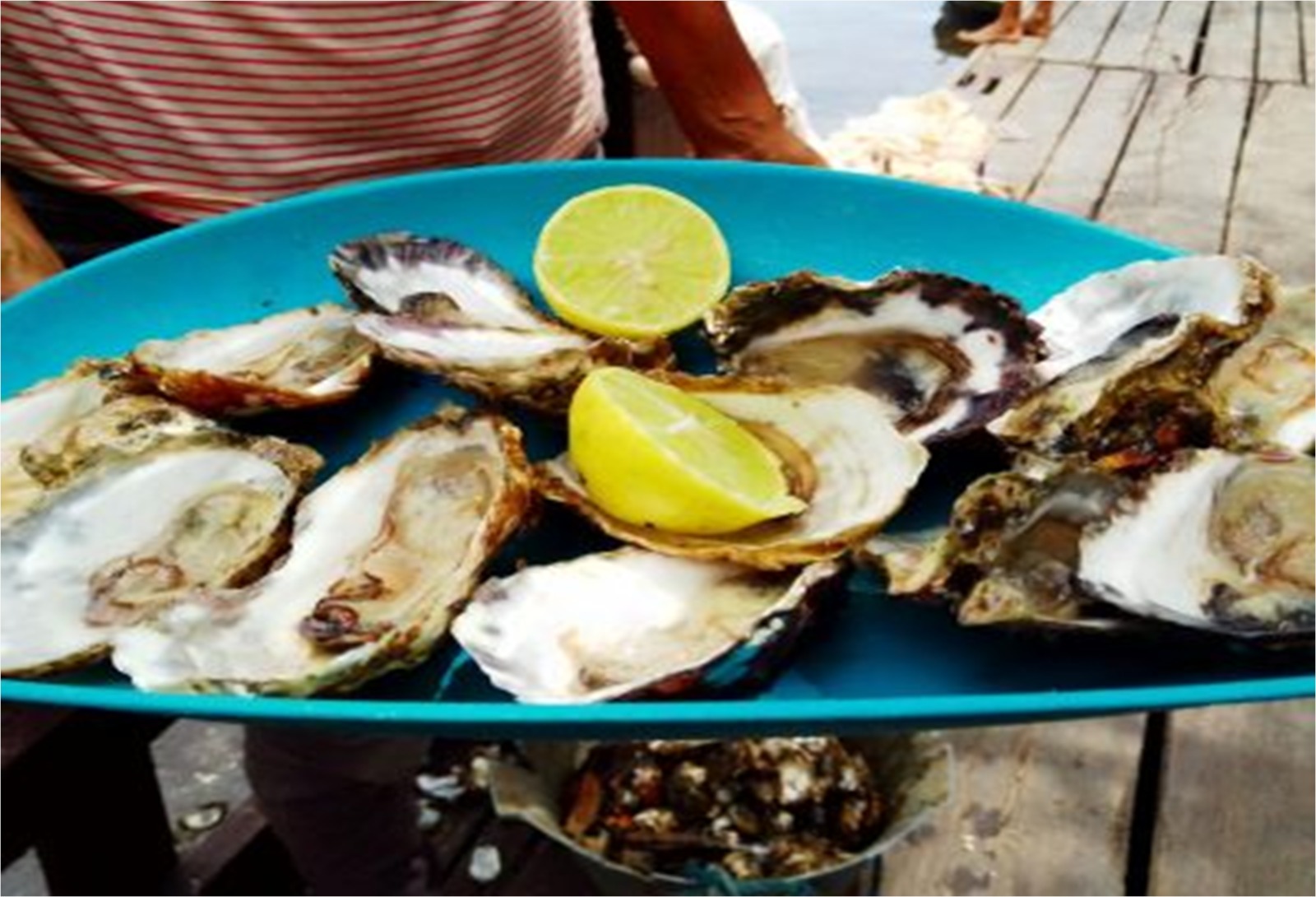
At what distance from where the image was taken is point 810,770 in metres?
1.40

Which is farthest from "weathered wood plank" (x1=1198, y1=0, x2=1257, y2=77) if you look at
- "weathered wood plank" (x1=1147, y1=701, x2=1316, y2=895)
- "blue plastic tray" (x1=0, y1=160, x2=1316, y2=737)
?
"blue plastic tray" (x1=0, y1=160, x2=1316, y2=737)

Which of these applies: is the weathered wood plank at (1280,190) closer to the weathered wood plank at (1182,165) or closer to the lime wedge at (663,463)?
the weathered wood plank at (1182,165)

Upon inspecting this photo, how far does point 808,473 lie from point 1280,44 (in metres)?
4.13

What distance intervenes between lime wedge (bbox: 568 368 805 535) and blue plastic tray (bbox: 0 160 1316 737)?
2.2 inches

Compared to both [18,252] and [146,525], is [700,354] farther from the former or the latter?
[18,252]

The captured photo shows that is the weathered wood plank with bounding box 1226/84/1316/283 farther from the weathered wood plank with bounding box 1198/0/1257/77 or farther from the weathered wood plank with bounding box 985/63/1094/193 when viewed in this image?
the weathered wood plank with bounding box 985/63/1094/193

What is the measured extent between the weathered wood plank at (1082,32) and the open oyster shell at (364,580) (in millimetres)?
3660

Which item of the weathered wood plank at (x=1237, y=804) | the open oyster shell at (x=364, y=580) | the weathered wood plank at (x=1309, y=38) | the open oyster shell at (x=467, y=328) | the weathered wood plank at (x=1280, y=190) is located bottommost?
the weathered wood plank at (x=1309, y=38)

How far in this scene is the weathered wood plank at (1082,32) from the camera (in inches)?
166

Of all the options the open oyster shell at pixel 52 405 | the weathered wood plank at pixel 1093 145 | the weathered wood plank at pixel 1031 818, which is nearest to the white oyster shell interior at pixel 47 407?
the open oyster shell at pixel 52 405

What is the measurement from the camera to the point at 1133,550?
74 cm

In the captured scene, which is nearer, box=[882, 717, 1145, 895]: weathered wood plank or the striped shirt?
the striped shirt

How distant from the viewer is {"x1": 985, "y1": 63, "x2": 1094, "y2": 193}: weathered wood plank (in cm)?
317

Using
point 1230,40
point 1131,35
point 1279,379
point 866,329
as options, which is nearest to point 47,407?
point 866,329
